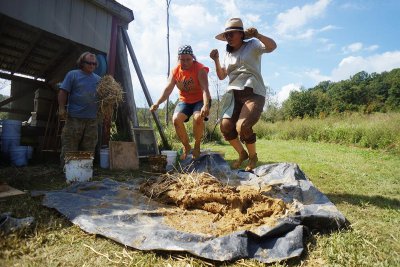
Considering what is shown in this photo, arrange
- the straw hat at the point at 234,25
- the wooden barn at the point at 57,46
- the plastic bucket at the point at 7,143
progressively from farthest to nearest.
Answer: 1. the plastic bucket at the point at 7,143
2. the wooden barn at the point at 57,46
3. the straw hat at the point at 234,25

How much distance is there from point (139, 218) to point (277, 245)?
1219mm

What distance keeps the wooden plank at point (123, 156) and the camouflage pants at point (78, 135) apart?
47 cm

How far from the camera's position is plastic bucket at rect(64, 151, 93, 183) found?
3951 millimetres

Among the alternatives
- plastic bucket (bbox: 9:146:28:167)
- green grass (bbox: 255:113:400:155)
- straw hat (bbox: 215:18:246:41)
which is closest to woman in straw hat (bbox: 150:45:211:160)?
straw hat (bbox: 215:18:246:41)

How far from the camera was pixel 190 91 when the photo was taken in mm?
4621

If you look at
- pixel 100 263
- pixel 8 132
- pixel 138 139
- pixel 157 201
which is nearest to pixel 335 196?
→ pixel 157 201

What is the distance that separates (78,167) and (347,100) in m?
48.3

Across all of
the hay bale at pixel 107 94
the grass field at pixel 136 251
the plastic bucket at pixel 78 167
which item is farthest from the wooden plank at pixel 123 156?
the grass field at pixel 136 251

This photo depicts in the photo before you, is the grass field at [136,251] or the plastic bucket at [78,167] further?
the plastic bucket at [78,167]

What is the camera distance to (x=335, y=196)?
142 inches

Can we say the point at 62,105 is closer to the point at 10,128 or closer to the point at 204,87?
the point at 10,128

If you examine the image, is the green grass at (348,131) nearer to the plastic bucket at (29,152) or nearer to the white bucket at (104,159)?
the white bucket at (104,159)

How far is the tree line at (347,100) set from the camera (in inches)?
1282

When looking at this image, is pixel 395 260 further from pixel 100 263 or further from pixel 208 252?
pixel 100 263
